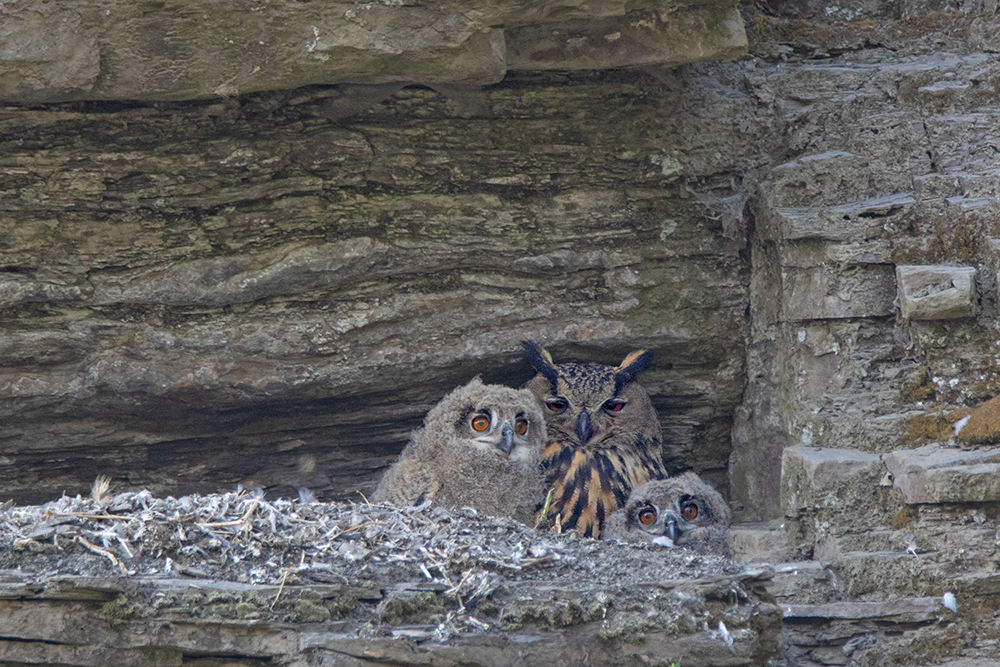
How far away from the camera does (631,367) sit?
4406mm

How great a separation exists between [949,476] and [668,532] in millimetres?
1101

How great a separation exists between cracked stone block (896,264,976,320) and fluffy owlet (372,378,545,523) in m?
1.50

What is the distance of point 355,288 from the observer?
13.8 ft

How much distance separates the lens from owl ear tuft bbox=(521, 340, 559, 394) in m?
4.34

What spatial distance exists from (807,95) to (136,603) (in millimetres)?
3226

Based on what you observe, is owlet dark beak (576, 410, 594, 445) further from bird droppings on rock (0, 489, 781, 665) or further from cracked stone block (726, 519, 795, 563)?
bird droppings on rock (0, 489, 781, 665)

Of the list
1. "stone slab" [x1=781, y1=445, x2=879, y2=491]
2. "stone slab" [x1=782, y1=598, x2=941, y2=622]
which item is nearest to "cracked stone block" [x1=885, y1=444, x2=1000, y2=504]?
"stone slab" [x1=781, y1=445, x2=879, y2=491]

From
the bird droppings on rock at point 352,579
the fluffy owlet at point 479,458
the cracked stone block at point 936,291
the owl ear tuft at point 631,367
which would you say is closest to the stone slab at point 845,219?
the cracked stone block at point 936,291

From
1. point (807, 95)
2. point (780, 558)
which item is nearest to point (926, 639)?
point (780, 558)

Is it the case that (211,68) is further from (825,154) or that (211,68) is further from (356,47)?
(825,154)

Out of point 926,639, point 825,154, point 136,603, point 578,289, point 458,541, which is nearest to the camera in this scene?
point 136,603

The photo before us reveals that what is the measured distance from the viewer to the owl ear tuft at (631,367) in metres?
4.40

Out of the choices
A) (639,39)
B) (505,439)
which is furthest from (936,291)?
(505,439)

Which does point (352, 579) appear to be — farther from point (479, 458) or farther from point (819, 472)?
point (819, 472)
